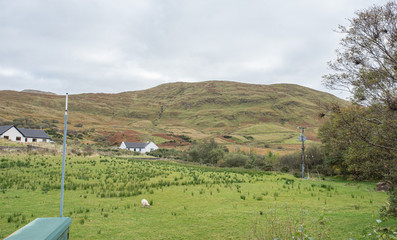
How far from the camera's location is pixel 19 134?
70.2 meters

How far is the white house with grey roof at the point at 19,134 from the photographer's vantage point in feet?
218

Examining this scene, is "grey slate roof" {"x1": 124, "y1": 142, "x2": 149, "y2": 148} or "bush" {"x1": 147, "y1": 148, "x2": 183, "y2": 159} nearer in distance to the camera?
"bush" {"x1": 147, "y1": 148, "x2": 183, "y2": 159}

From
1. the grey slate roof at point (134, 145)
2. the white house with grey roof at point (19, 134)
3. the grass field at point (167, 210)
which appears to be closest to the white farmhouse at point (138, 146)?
the grey slate roof at point (134, 145)

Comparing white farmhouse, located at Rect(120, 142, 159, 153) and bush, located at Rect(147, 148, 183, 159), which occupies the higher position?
white farmhouse, located at Rect(120, 142, 159, 153)

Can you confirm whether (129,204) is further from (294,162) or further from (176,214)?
(294,162)

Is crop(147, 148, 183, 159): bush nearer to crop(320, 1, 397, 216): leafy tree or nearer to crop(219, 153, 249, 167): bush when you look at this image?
crop(219, 153, 249, 167): bush

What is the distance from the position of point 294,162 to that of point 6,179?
1809 inches

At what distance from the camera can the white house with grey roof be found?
66375 millimetres

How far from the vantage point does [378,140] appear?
10.1m

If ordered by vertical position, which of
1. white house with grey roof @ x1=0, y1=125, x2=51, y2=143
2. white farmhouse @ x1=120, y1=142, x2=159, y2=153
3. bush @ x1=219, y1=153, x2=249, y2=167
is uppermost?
white house with grey roof @ x1=0, y1=125, x2=51, y2=143

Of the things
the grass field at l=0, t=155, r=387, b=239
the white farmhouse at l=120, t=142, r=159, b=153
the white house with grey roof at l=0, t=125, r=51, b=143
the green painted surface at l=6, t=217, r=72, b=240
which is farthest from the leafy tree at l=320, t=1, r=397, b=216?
the white farmhouse at l=120, t=142, r=159, b=153

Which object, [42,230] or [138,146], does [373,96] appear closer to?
[42,230]

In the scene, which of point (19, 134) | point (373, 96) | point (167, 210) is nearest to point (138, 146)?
point (19, 134)

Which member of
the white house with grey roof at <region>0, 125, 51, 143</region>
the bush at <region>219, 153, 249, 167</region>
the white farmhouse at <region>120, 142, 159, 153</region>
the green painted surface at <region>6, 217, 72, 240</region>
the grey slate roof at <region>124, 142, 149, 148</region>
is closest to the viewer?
the green painted surface at <region>6, 217, 72, 240</region>
